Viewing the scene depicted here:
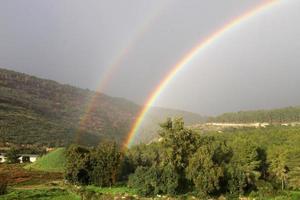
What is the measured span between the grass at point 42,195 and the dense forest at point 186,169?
6579 mm

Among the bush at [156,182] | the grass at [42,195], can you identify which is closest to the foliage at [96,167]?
the bush at [156,182]

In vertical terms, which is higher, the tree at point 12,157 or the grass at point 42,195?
the tree at point 12,157

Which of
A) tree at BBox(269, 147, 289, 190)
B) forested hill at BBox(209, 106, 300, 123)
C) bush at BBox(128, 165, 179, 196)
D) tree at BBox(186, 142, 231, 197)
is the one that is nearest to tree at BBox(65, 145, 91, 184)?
bush at BBox(128, 165, 179, 196)

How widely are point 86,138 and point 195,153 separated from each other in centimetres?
12917

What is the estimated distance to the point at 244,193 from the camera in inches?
1682

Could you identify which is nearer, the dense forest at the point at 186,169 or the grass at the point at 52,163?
the dense forest at the point at 186,169

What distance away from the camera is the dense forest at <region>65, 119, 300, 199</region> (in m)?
42.0

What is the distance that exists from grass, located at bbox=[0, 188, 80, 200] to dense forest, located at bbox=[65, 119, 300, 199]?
6.58 metres

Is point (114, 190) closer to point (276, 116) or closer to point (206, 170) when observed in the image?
point (206, 170)

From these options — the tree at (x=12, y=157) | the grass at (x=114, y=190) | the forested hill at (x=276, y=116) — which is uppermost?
the forested hill at (x=276, y=116)

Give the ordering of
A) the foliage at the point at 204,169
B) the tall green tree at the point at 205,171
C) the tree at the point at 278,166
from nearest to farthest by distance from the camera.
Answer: the tall green tree at the point at 205,171, the foliage at the point at 204,169, the tree at the point at 278,166

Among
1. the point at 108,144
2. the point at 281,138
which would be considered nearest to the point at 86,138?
the point at 281,138

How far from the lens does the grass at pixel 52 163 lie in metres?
71.7

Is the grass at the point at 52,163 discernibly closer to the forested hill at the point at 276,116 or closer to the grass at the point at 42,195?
the grass at the point at 42,195
